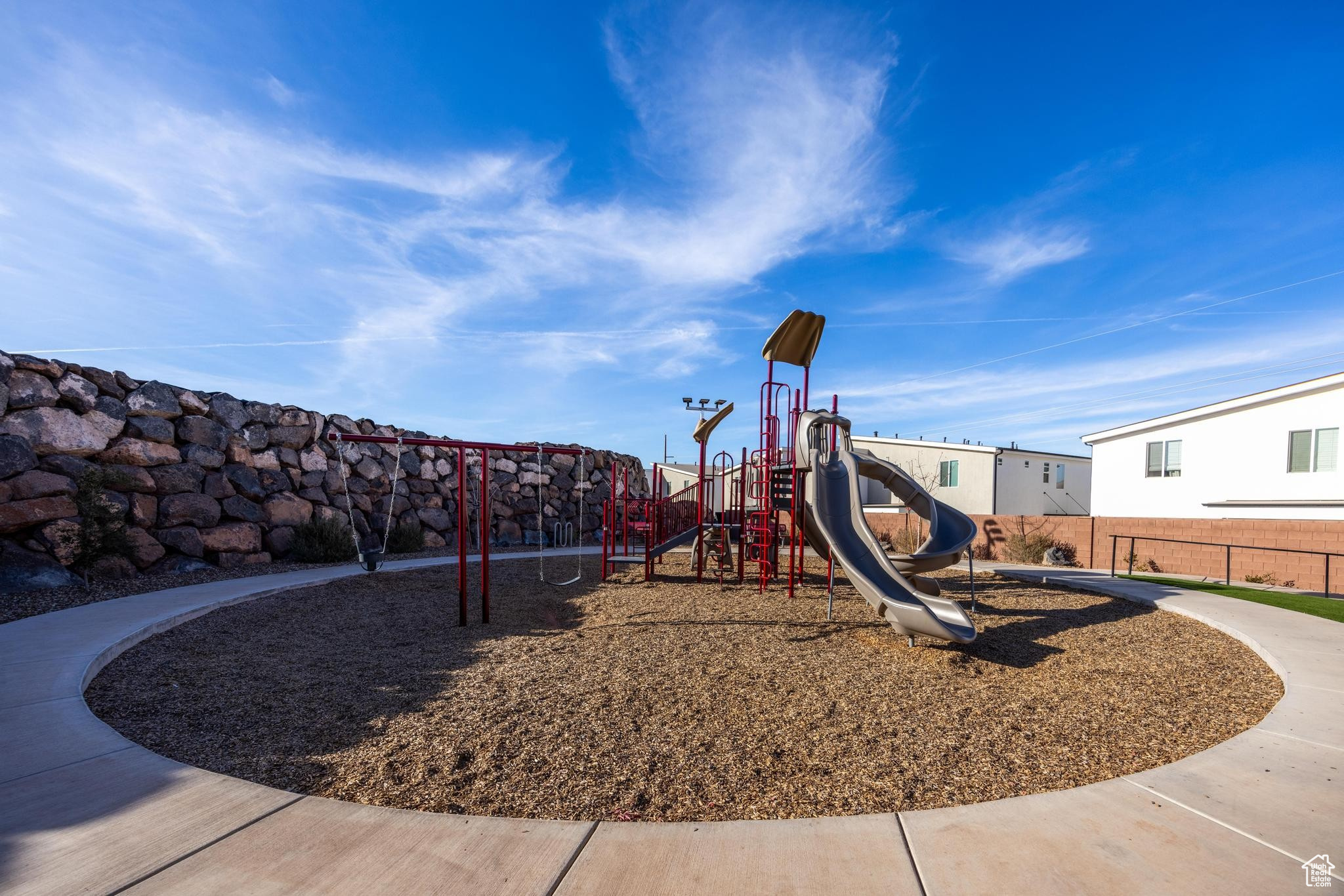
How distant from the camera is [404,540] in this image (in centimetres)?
1549

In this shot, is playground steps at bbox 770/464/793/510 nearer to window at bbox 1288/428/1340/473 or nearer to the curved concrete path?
the curved concrete path

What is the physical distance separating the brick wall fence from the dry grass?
7.97 metres

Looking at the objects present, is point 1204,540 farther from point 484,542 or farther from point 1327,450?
point 484,542

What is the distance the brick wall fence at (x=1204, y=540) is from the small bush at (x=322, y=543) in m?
17.0

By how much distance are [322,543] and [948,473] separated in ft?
83.4

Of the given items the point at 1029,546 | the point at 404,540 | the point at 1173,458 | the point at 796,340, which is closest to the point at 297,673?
the point at 796,340

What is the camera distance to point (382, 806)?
3.39 meters

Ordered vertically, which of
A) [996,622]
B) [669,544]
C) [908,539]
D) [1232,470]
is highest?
[1232,470]

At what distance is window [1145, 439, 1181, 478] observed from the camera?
19.5 metres

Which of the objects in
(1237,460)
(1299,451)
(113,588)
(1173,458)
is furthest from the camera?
(1173,458)

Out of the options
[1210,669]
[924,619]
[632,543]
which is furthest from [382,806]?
[632,543]

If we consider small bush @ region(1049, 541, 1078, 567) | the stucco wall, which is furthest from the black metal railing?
the stucco wall

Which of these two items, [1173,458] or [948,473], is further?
[948,473]

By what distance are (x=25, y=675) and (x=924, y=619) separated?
7.96 meters
